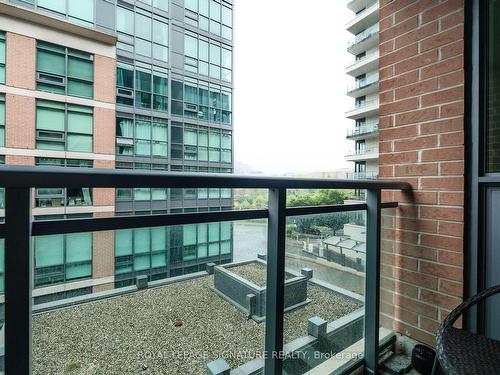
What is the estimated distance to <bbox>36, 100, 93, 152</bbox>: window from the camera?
1222 mm

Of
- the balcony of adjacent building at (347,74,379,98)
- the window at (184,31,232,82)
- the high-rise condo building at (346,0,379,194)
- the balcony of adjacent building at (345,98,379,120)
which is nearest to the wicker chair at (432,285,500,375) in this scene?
the high-rise condo building at (346,0,379,194)

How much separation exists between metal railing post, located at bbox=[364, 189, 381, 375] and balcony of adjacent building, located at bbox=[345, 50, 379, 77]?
1212mm

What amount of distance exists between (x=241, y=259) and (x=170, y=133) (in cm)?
88

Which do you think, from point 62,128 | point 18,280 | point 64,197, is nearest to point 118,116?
point 62,128

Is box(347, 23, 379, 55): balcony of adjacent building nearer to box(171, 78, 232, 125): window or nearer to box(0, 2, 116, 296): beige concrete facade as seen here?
box(171, 78, 232, 125): window

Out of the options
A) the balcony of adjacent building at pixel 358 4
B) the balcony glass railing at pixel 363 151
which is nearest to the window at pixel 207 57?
→ the balcony glass railing at pixel 363 151

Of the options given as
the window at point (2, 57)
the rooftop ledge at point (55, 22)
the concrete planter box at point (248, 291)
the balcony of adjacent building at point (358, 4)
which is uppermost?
the balcony of adjacent building at point (358, 4)

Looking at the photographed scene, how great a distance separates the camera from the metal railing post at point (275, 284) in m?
1.06

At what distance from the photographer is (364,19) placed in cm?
216

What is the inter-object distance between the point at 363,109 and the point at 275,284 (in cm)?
165

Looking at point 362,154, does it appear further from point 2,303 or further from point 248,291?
point 2,303

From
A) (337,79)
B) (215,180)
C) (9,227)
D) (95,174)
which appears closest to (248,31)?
(337,79)

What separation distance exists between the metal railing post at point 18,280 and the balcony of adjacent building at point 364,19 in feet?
7.88

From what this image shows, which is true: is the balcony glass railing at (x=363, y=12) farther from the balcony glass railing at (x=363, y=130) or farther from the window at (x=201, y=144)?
the window at (x=201, y=144)
